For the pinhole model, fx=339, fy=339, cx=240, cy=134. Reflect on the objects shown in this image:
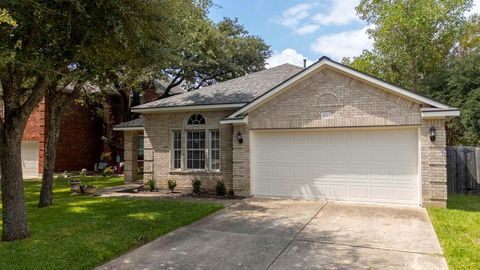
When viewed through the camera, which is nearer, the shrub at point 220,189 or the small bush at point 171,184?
the shrub at point 220,189

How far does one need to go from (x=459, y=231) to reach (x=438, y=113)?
11.0ft

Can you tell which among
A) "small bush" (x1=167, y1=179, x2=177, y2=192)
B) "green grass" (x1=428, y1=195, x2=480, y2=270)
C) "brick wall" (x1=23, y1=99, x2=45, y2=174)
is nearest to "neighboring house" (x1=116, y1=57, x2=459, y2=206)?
"small bush" (x1=167, y1=179, x2=177, y2=192)

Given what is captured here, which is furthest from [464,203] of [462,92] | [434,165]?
[462,92]

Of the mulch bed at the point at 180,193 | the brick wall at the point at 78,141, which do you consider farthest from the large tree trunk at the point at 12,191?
the brick wall at the point at 78,141

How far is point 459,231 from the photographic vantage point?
7125 millimetres

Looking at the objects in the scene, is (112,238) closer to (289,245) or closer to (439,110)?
(289,245)

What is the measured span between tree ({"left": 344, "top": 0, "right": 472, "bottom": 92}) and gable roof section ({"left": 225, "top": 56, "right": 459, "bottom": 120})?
14.2m

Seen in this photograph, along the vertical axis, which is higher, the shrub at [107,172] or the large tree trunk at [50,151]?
the large tree trunk at [50,151]

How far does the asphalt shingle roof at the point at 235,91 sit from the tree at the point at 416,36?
34.9 ft

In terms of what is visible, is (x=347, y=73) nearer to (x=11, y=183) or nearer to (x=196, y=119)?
(x=196, y=119)

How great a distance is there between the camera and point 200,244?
258 inches

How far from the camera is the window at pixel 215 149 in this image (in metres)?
12.9

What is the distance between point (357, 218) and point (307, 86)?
14.4 ft

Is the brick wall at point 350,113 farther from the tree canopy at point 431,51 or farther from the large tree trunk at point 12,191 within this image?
the tree canopy at point 431,51
